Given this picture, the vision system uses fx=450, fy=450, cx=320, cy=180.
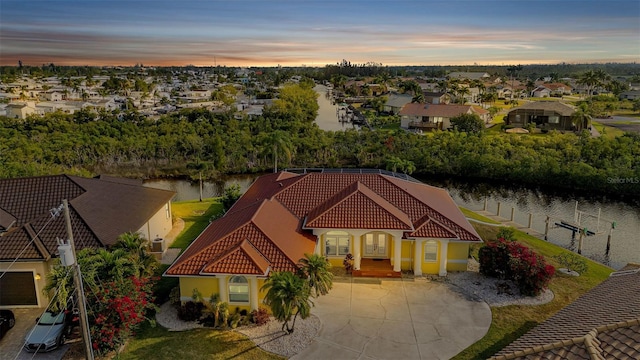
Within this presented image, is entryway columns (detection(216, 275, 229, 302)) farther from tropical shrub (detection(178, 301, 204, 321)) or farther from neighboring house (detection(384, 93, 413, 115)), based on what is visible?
neighboring house (detection(384, 93, 413, 115))

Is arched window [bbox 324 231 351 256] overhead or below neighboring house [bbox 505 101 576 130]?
below

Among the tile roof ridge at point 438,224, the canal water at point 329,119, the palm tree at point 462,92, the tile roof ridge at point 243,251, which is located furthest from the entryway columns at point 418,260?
the palm tree at point 462,92

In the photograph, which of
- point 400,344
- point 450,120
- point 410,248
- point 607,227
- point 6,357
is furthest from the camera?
point 450,120

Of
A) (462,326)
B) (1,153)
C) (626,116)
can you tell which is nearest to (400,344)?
(462,326)

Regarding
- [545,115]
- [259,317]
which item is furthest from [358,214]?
[545,115]

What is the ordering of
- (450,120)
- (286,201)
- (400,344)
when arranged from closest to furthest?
(400,344)
(286,201)
(450,120)

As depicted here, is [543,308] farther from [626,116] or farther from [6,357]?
[626,116]

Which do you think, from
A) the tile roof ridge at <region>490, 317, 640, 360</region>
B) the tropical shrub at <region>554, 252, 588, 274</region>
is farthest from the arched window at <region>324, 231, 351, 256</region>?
the tile roof ridge at <region>490, 317, 640, 360</region>

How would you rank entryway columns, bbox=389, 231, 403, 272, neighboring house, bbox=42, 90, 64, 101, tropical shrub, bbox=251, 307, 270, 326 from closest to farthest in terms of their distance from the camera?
tropical shrub, bbox=251, 307, 270, 326 → entryway columns, bbox=389, 231, 403, 272 → neighboring house, bbox=42, 90, 64, 101
